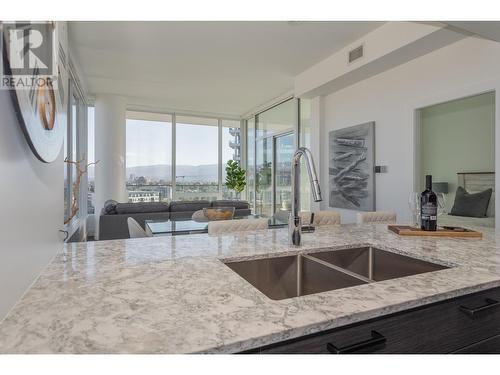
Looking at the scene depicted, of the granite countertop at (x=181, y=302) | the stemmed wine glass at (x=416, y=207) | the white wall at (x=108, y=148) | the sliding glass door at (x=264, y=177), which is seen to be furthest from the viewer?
the sliding glass door at (x=264, y=177)

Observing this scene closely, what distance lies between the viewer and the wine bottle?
1.60 m

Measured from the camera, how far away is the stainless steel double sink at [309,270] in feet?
3.78

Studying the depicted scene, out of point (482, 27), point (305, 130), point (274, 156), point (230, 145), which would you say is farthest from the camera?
point (230, 145)

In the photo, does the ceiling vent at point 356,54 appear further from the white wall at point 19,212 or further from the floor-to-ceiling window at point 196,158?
the floor-to-ceiling window at point 196,158

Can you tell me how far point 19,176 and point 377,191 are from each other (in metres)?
3.81

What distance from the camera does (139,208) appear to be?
4.09 m

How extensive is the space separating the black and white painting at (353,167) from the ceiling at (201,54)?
114 cm

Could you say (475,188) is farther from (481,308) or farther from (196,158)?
(196,158)

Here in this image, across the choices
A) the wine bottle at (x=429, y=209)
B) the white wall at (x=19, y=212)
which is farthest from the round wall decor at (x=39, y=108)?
the wine bottle at (x=429, y=209)

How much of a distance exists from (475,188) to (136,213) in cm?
430

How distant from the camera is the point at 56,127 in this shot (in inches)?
40.8

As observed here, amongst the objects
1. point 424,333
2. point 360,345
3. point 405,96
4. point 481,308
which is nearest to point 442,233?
point 481,308

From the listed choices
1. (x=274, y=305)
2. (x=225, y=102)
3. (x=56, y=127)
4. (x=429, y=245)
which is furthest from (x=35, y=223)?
(x=225, y=102)
